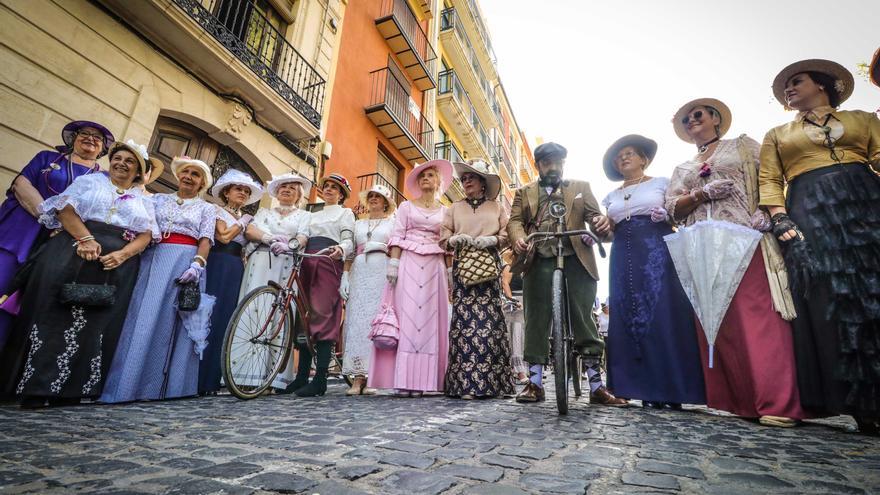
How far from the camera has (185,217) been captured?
11.4 feet

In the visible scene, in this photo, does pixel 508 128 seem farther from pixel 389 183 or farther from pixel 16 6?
pixel 16 6

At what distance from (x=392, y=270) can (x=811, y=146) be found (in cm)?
340

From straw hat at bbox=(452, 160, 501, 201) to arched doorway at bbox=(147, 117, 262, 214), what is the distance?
15.3 feet

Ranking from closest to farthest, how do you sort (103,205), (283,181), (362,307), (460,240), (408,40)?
(103,205) → (460,240) → (362,307) → (283,181) → (408,40)

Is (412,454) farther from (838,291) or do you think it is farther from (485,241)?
(838,291)

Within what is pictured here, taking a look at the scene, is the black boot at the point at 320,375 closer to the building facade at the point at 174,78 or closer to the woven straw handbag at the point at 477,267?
the woven straw handbag at the point at 477,267

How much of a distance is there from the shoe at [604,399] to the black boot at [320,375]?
2.37m

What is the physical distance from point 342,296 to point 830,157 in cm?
404

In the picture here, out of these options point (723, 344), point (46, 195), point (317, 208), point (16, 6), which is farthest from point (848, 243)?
point (16, 6)

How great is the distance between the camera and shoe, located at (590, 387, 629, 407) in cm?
324

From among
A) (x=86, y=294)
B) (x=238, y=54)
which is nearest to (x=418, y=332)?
(x=86, y=294)

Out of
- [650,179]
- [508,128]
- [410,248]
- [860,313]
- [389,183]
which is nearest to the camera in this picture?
[860,313]

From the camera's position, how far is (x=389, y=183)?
466 inches

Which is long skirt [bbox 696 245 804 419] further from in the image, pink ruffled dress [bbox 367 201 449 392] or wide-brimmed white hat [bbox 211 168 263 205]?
wide-brimmed white hat [bbox 211 168 263 205]
